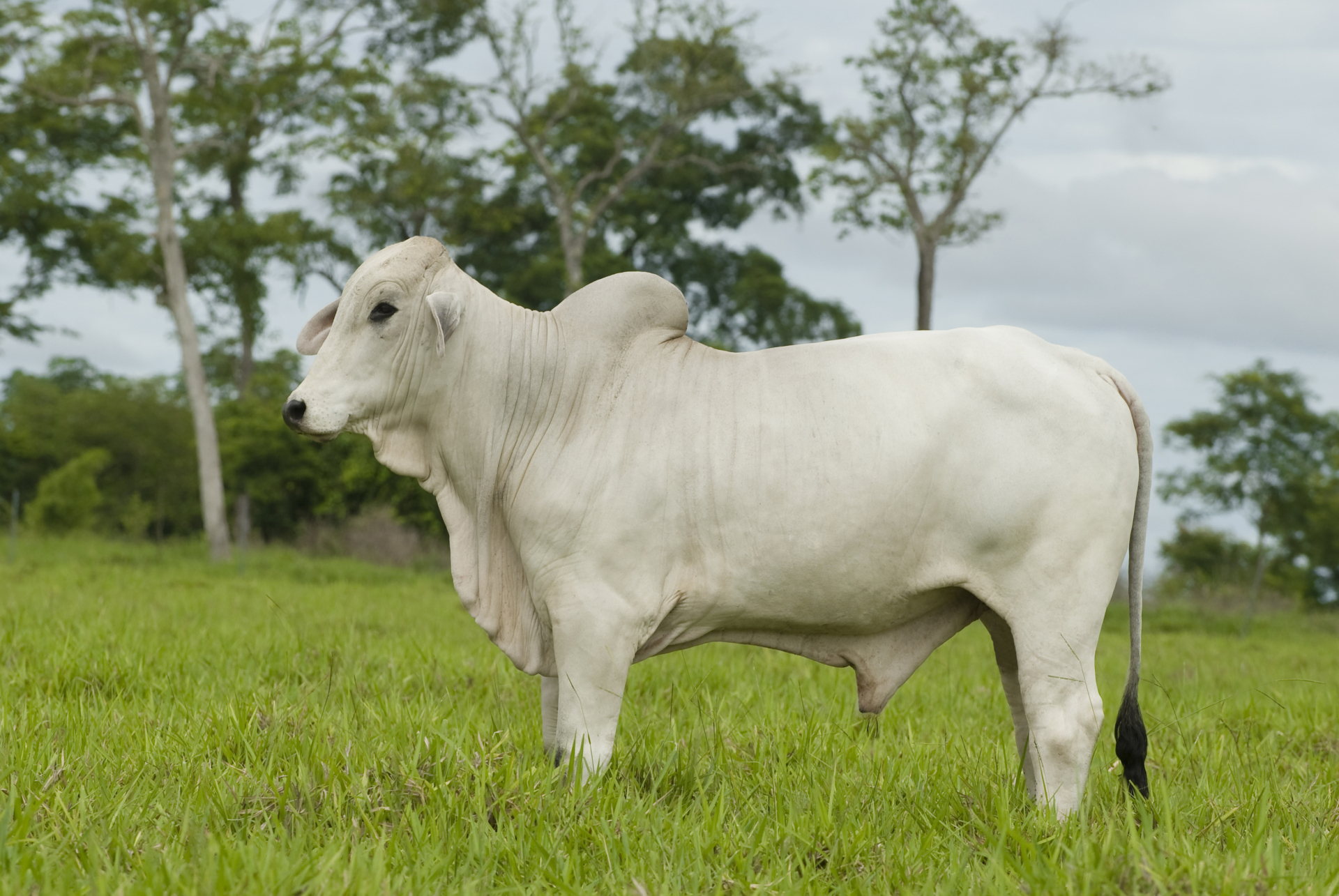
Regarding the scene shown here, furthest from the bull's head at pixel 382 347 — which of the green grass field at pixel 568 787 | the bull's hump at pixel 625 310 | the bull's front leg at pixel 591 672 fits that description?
the green grass field at pixel 568 787

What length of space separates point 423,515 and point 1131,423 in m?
17.6

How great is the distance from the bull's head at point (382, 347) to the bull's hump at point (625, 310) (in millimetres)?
372

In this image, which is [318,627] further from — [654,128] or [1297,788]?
[654,128]

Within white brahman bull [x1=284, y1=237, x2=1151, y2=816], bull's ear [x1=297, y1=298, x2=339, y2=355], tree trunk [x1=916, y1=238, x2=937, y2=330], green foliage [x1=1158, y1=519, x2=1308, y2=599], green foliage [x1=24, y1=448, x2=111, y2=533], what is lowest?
green foliage [x1=1158, y1=519, x2=1308, y2=599]

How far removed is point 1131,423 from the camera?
323cm

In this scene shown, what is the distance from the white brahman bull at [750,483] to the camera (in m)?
3.07

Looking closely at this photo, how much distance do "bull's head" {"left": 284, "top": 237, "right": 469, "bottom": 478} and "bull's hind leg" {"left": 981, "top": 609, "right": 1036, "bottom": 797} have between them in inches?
73.9

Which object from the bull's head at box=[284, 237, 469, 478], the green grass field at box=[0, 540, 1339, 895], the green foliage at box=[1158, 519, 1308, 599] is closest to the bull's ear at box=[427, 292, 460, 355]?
the bull's head at box=[284, 237, 469, 478]

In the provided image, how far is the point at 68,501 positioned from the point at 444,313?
71.8 feet

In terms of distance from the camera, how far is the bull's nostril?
10.4 feet

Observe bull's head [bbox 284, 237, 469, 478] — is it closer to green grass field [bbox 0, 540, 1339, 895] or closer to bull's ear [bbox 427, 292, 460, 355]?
bull's ear [bbox 427, 292, 460, 355]

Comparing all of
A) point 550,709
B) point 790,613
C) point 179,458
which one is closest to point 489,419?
point 550,709

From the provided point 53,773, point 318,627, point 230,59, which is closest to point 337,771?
point 53,773

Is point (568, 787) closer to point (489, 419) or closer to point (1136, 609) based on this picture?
point (489, 419)
